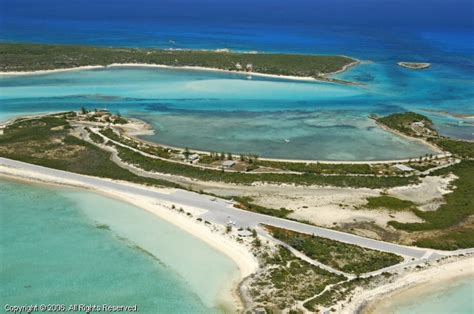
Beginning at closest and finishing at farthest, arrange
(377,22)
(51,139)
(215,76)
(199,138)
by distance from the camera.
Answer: (51,139) < (199,138) < (215,76) < (377,22)

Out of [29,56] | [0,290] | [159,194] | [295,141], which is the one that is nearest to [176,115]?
[295,141]

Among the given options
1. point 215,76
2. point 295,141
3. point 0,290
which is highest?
point 215,76

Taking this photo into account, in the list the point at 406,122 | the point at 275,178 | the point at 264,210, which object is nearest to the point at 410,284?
the point at 264,210

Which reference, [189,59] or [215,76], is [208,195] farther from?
[189,59]

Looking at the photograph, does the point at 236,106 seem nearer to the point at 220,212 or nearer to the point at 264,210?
the point at 264,210

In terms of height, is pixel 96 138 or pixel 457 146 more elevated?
pixel 96 138

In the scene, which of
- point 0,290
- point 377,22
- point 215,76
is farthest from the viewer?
point 377,22
